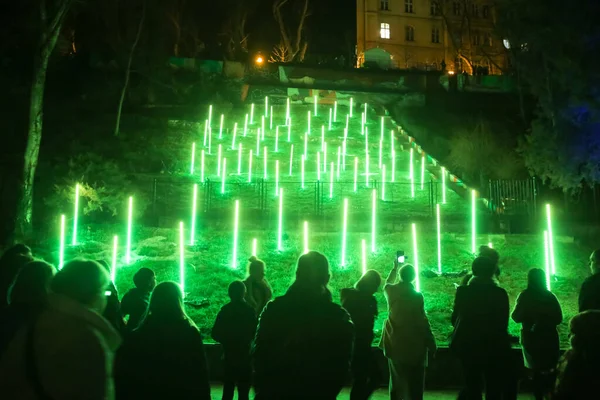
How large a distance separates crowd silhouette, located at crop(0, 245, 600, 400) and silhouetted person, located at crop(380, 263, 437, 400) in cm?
1

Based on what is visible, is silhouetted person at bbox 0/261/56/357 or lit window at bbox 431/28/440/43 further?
lit window at bbox 431/28/440/43

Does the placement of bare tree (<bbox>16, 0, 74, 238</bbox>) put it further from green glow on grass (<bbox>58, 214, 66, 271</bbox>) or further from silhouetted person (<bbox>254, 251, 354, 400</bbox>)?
silhouetted person (<bbox>254, 251, 354, 400</bbox>)

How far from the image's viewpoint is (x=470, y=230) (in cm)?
1442

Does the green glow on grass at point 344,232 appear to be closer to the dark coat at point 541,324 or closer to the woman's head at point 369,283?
the woman's head at point 369,283

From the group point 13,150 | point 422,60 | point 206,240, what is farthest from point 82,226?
point 422,60

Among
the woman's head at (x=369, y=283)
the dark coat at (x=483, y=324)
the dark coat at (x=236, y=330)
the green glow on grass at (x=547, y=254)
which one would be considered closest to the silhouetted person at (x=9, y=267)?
Result: the dark coat at (x=236, y=330)

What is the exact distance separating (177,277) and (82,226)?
4.13m

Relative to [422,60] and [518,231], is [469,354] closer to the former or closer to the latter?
[518,231]

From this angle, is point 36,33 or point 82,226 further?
point 36,33

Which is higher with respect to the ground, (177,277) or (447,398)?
(177,277)

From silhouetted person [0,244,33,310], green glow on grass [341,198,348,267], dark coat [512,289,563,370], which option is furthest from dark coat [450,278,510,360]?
green glow on grass [341,198,348,267]

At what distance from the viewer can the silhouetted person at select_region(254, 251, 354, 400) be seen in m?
3.42

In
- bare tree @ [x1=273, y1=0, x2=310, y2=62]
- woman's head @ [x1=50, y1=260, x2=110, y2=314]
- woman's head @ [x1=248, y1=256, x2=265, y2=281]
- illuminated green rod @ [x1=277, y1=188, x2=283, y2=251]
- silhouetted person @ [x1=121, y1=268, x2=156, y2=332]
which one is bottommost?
silhouetted person @ [x1=121, y1=268, x2=156, y2=332]

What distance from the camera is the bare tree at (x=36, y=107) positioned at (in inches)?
551
